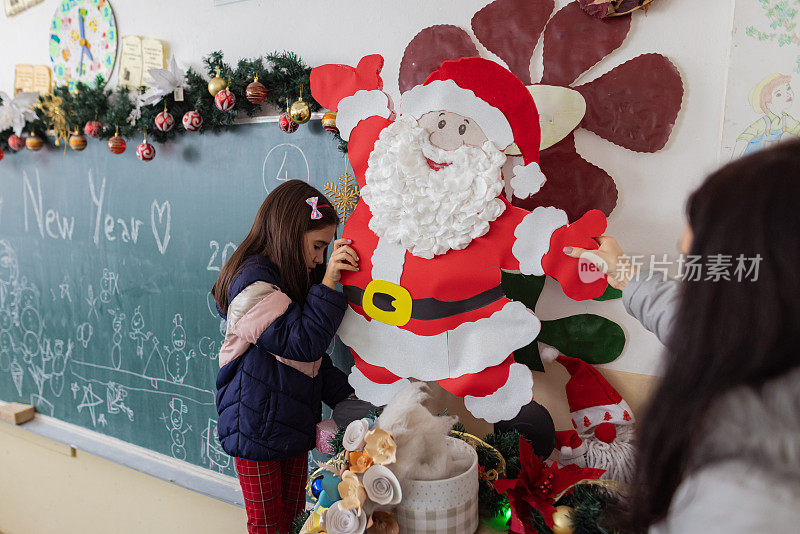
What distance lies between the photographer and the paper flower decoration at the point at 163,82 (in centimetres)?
153

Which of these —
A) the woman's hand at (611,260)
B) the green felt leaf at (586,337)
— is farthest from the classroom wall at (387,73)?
the woman's hand at (611,260)

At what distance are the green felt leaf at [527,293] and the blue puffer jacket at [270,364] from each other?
1.27ft

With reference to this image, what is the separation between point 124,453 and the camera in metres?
1.96

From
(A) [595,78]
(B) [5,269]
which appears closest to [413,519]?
(A) [595,78]

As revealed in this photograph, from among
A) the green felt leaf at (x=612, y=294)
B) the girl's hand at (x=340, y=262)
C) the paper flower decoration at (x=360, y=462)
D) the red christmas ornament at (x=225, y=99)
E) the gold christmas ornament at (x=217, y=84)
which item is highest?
the gold christmas ornament at (x=217, y=84)

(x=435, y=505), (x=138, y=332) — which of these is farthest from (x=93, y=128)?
Answer: (x=435, y=505)

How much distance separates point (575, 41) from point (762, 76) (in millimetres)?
348

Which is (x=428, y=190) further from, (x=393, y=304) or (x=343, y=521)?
(x=343, y=521)

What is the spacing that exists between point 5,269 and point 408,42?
6.85 feet

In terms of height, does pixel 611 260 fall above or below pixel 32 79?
below

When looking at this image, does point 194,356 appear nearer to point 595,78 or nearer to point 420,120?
point 420,120

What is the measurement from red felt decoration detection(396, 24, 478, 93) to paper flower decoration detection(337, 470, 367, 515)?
0.89m

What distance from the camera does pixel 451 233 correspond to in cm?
107

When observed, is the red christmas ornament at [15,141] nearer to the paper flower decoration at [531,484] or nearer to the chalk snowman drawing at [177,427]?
the chalk snowman drawing at [177,427]
